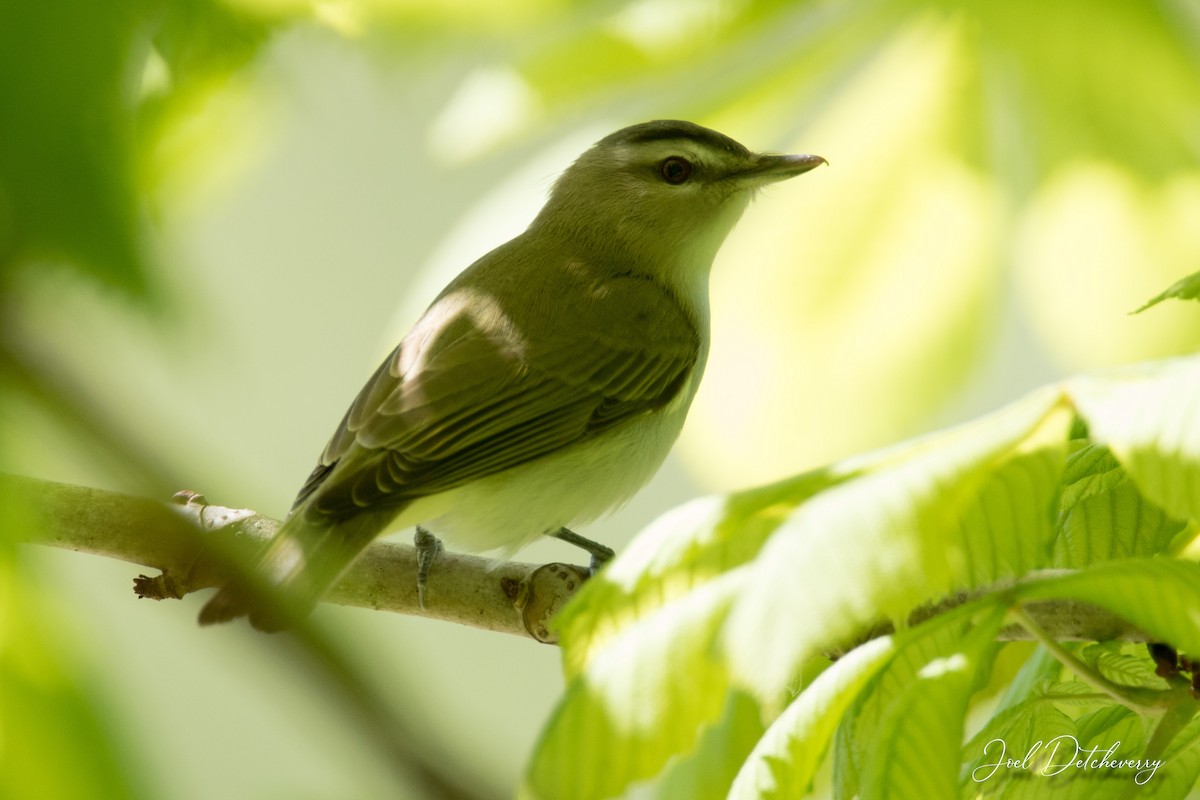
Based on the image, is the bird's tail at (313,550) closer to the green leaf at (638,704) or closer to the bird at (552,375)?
the bird at (552,375)

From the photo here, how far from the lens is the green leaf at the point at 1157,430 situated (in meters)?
0.48

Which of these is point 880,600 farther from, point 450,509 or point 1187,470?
point 450,509

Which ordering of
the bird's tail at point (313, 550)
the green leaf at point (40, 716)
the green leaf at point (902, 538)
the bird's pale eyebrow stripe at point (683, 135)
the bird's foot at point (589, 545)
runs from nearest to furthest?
the green leaf at point (40, 716), the green leaf at point (902, 538), the bird's tail at point (313, 550), the bird's foot at point (589, 545), the bird's pale eyebrow stripe at point (683, 135)

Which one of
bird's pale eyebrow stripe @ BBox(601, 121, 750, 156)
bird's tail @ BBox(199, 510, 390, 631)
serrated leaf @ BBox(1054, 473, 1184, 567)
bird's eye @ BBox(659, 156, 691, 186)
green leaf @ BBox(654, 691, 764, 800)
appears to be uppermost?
bird's pale eyebrow stripe @ BBox(601, 121, 750, 156)

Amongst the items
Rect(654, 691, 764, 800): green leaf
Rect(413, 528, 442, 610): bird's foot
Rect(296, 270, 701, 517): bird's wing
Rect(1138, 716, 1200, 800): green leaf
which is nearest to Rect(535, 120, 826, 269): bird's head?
Rect(296, 270, 701, 517): bird's wing

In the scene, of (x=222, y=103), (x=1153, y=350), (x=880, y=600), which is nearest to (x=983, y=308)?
(x=1153, y=350)

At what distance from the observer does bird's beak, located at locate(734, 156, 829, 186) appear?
209 cm

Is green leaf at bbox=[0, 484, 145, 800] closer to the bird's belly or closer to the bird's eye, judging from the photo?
the bird's belly

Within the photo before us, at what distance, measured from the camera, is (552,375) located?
6.80 feet

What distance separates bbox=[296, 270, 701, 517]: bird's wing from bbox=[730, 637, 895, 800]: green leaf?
1.13 m

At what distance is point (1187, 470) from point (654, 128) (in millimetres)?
2098

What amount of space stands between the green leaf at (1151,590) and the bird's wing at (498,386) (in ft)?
4.16

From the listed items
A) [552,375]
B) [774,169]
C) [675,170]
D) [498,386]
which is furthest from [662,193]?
[498,386]

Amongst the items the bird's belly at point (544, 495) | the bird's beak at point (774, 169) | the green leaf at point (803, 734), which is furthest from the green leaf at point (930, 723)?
the bird's beak at point (774, 169)
